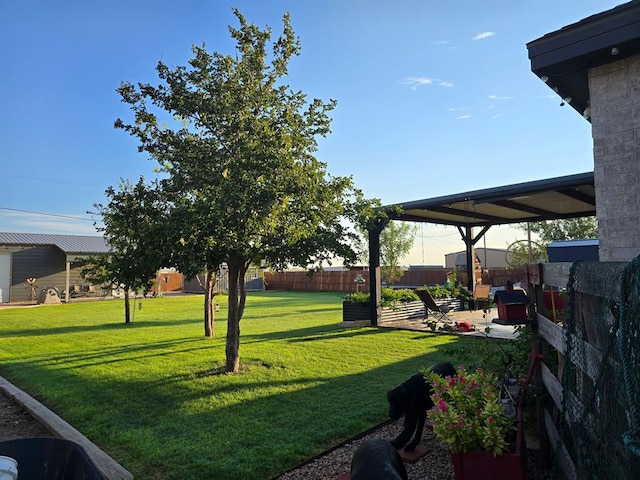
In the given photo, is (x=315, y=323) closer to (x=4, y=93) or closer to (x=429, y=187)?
(x=429, y=187)

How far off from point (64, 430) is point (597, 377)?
4462 mm

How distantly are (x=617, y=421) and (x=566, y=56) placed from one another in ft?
11.9

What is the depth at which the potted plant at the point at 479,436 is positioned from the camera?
248 cm

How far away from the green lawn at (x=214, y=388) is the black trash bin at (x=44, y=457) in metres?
1.42

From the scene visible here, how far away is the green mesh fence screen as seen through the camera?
3.67ft

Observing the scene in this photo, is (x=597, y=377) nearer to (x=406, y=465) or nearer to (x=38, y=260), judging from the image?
(x=406, y=465)

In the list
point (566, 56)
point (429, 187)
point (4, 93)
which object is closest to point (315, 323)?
point (429, 187)

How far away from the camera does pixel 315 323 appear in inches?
477

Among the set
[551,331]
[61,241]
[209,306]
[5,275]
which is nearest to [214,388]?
[551,331]

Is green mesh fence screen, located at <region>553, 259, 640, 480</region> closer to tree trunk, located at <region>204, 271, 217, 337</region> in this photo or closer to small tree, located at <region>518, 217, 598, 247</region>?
tree trunk, located at <region>204, 271, 217, 337</region>

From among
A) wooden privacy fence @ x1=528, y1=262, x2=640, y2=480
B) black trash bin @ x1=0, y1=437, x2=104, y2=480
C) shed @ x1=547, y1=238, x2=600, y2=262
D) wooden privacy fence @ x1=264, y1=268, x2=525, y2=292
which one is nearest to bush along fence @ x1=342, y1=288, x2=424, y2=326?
shed @ x1=547, y1=238, x2=600, y2=262

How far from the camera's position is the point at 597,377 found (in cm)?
159

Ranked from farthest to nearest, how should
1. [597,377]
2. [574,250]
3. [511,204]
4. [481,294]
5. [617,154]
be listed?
[574,250] → [481,294] → [511,204] → [617,154] → [597,377]

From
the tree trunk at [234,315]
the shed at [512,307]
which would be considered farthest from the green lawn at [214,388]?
the shed at [512,307]
